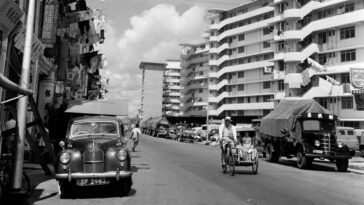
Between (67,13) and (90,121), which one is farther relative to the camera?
(67,13)

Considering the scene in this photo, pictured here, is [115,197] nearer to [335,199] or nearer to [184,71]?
[335,199]

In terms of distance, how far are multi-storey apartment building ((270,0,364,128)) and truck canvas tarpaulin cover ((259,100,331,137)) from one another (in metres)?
22.2

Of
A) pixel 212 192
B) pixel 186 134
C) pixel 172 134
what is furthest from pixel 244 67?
pixel 212 192

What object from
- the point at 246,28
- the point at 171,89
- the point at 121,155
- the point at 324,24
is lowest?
the point at 121,155

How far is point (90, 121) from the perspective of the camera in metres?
11.3

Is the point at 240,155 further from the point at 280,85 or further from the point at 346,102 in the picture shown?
the point at 280,85

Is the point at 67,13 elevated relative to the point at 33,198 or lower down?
elevated

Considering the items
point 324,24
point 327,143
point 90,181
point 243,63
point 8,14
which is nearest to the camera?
point 90,181

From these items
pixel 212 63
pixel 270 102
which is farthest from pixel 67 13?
pixel 212 63

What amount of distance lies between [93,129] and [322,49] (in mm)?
48494

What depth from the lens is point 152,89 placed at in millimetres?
145750

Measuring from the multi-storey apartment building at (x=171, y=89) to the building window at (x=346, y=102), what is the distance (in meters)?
100

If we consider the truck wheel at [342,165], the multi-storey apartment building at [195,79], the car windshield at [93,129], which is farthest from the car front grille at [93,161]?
the multi-storey apartment building at [195,79]

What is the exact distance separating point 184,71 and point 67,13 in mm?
89856
